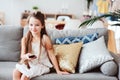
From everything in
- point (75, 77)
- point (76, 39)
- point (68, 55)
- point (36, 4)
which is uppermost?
point (36, 4)

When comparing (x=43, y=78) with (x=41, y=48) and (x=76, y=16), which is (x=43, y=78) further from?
(x=76, y=16)

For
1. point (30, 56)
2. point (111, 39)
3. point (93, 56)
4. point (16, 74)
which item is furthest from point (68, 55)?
point (111, 39)

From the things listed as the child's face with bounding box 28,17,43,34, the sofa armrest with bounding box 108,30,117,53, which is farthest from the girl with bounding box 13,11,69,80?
the sofa armrest with bounding box 108,30,117,53

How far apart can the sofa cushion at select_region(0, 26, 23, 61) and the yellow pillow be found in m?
0.49

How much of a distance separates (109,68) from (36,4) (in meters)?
4.63

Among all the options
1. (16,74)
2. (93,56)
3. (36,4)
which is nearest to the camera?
(16,74)

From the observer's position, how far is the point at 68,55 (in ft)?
8.30

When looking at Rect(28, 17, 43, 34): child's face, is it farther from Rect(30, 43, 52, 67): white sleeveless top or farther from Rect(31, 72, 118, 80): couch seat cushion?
Rect(31, 72, 118, 80): couch seat cushion

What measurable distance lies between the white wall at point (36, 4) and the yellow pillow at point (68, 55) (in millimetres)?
4138

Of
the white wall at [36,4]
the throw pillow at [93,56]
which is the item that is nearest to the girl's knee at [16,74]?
the throw pillow at [93,56]

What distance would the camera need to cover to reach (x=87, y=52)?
8.39 ft

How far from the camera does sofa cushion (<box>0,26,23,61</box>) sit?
2.83m

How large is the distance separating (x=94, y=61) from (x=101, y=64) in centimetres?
8

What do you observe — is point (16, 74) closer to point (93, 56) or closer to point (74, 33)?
point (93, 56)
